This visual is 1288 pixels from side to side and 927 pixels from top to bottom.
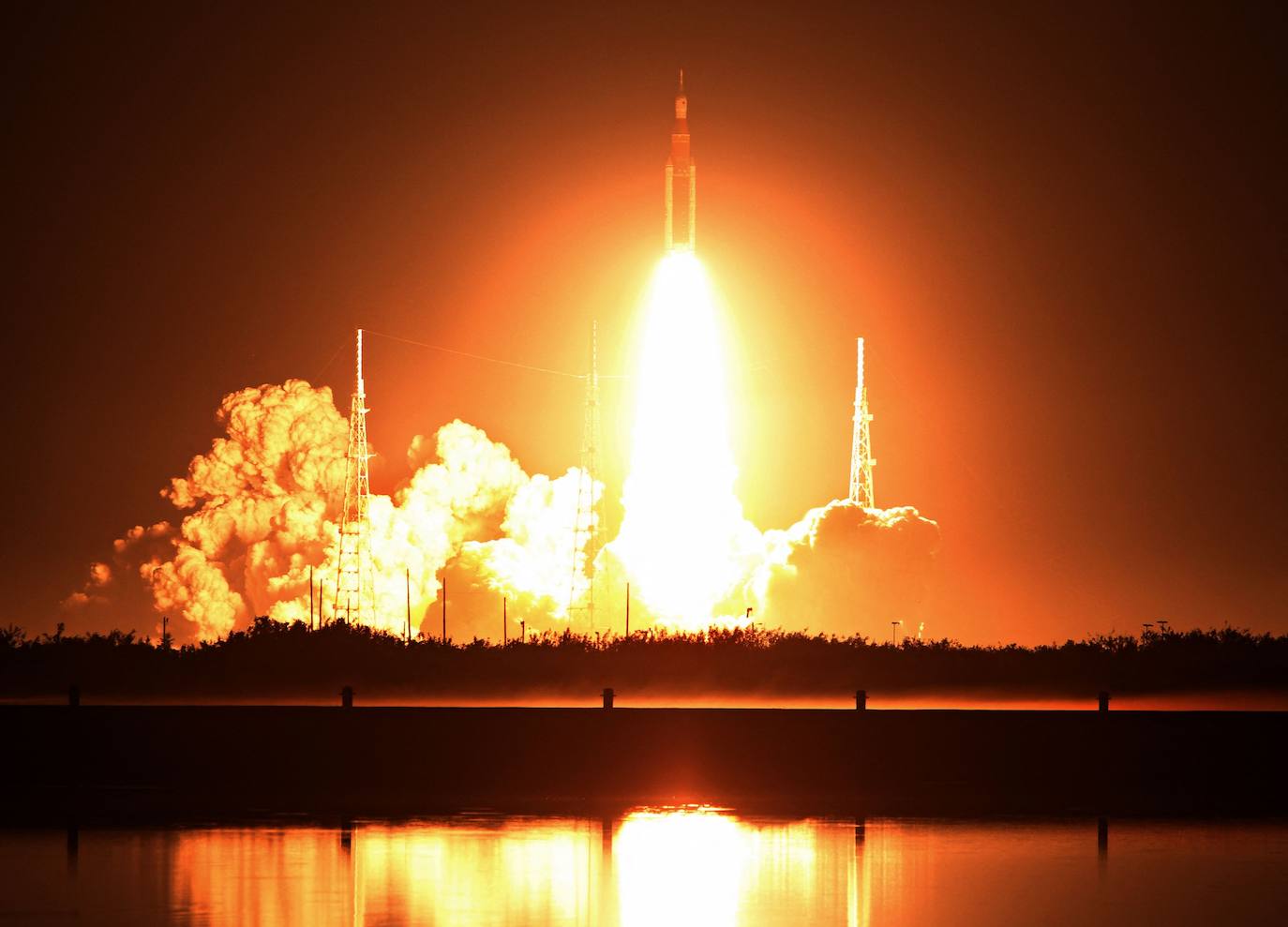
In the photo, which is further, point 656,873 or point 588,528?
Answer: point 588,528

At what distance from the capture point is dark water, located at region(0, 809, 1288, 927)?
2767 cm

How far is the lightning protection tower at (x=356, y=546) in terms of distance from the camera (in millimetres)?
96875

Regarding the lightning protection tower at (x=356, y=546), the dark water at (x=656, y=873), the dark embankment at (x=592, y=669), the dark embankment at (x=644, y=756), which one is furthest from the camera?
the lightning protection tower at (x=356, y=546)

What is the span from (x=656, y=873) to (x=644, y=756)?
10.7m

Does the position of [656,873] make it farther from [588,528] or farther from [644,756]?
[588,528]

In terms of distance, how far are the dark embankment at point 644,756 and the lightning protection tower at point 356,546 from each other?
52.7 meters

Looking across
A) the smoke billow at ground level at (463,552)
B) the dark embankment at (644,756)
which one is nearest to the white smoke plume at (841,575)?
the smoke billow at ground level at (463,552)

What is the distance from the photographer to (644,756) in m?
41.8

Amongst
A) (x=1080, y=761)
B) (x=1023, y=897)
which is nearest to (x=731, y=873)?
(x=1023, y=897)

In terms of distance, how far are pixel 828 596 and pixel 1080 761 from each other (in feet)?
236

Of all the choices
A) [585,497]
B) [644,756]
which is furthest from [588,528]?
[644,756]

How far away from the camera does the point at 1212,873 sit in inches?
1228

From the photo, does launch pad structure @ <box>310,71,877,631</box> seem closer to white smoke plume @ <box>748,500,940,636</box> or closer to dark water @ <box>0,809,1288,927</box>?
white smoke plume @ <box>748,500,940,636</box>

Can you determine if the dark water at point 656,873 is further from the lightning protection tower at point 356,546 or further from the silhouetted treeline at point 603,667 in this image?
the lightning protection tower at point 356,546
